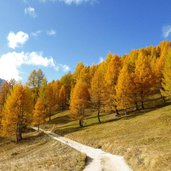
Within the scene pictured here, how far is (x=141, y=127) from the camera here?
38.6 m

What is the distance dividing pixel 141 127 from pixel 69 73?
73.3 meters

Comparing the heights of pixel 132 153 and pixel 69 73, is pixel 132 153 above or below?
below

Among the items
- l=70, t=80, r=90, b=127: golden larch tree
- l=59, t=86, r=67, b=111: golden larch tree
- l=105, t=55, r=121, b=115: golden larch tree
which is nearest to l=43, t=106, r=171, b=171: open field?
l=105, t=55, r=121, b=115: golden larch tree

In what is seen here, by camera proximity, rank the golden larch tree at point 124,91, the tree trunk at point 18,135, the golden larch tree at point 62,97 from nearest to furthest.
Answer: the tree trunk at point 18,135, the golden larch tree at point 124,91, the golden larch tree at point 62,97

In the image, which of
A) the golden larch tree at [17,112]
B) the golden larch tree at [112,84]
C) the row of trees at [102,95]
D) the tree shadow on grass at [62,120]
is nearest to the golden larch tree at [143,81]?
the row of trees at [102,95]

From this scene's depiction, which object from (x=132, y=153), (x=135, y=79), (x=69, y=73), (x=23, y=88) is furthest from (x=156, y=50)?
(x=132, y=153)

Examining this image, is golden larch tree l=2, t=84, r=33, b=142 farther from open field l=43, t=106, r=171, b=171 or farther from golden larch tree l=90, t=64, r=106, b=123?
golden larch tree l=90, t=64, r=106, b=123

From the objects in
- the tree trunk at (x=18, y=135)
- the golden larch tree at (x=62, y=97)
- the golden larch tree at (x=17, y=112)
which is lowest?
the tree trunk at (x=18, y=135)

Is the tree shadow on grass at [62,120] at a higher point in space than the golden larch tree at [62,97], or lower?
lower

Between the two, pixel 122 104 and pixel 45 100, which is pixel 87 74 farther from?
pixel 122 104

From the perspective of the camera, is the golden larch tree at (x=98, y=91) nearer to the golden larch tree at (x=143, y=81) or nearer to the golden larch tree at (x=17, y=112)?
the golden larch tree at (x=143, y=81)

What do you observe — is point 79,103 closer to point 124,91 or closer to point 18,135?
point 124,91

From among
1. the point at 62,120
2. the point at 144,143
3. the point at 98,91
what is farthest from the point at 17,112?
the point at 144,143

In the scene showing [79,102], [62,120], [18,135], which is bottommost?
[18,135]
